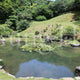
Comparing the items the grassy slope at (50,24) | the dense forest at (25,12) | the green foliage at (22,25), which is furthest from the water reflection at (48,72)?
the dense forest at (25,12)

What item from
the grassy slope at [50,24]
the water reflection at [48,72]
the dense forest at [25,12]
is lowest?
the water reflection at [48,72]

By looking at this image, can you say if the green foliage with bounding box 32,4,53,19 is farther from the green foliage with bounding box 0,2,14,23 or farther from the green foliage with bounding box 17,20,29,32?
the green foliage with bounding box 17,20,29,32

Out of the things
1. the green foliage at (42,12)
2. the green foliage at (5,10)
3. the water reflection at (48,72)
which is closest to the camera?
the water reflection at (48,72)

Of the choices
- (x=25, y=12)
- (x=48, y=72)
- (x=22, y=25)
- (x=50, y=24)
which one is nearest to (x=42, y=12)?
(x=25, y=12)

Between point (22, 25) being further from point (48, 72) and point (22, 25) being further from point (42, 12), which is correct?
point (48, 72)

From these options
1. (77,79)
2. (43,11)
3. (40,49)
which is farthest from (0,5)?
(77,79)

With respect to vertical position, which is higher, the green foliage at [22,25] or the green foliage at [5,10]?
the green foliage at [5,10]

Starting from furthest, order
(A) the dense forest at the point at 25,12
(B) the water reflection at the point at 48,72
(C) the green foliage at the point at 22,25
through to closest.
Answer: (A) the dense forest at the point at 25,12 → (C) the green foliage at the point at 22,25 → (B) the water reflection at the point at 48,72

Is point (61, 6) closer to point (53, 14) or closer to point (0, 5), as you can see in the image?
point (53, 14)

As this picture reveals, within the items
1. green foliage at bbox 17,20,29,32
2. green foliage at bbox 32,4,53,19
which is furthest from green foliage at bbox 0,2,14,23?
green foliage at bbox 32,4,53,19

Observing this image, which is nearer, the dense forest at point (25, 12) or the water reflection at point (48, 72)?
the water reflection at point (48, 72)

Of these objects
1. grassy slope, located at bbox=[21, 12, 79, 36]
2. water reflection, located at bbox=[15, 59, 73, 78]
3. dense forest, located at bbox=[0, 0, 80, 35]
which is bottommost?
water reflection, located at bbox=[15, 59, 73, 78]

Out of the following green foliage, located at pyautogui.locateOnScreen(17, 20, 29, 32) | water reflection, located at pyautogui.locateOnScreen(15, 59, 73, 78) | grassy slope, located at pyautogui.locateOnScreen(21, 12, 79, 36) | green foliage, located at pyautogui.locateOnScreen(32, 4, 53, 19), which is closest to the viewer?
water reflection, located at pyautogui.locateOnScreen(15, 59, 73, 78)

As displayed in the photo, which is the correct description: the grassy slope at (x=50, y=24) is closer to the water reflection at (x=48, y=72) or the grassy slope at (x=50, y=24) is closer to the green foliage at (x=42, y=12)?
the green foliage at (x=42, y=12)
